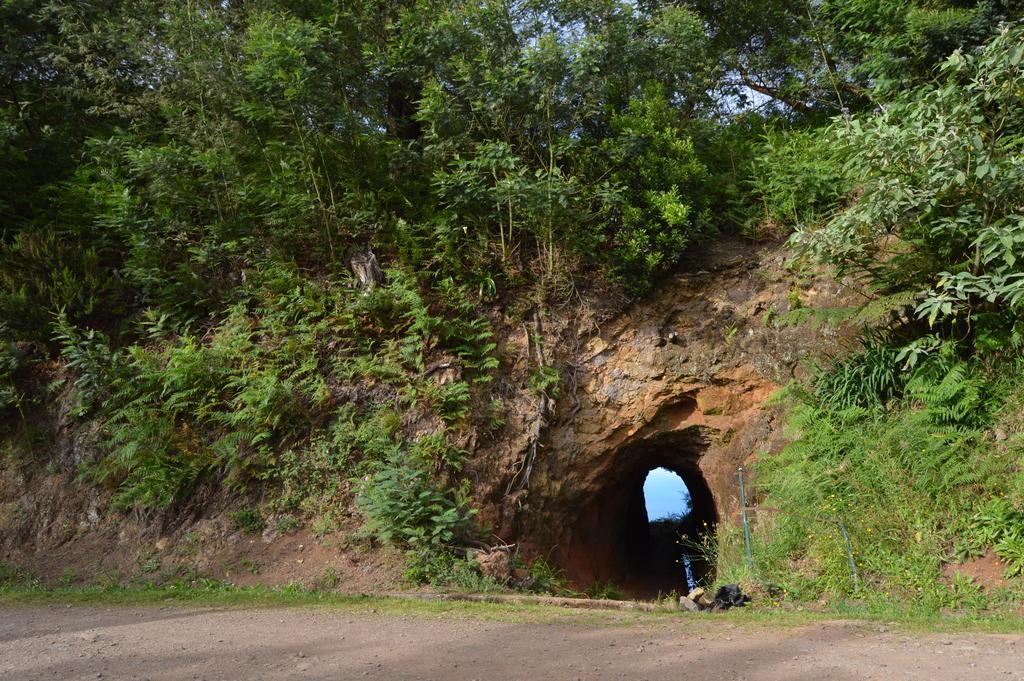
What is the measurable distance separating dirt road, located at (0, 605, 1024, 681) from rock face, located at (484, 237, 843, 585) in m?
4.36

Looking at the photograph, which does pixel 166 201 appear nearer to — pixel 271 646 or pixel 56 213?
pixel 56 213

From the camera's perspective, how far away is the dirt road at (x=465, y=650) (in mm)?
4844

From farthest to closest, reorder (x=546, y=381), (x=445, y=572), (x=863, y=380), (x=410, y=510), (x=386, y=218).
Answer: (x=386, y=218) < (x=546, y=381) < (x=863, y=380) < (x=410, y=510) < (x=445, y=572)

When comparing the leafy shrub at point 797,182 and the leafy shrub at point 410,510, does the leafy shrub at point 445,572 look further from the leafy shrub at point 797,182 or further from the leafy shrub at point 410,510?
the leafy shrub at point 797,182

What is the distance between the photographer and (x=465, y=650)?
5512 millimetres

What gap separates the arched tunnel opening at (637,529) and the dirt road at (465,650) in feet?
13.3

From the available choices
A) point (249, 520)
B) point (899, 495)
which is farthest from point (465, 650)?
point (899, 495)

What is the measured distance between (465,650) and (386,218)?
827cm

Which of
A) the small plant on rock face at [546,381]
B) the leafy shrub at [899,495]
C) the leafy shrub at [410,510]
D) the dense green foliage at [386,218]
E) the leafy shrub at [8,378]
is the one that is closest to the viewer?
the leafy shrub at [899,495]

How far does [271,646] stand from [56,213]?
10.6 metres

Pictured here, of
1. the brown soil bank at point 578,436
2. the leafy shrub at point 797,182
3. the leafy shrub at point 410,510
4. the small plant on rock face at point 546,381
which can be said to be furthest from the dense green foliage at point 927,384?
the leafy shrub at point 410,510

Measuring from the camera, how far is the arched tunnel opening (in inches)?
465

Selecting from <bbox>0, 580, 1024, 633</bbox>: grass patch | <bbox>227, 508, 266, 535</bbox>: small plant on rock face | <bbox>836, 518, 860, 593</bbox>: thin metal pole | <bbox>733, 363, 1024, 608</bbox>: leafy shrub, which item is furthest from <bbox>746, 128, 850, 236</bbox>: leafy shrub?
<bbox>227, 508, 266, 535</bbox>: small plant on rock face

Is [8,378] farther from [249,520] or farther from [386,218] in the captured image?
[386,218]
